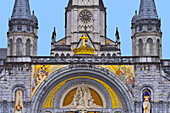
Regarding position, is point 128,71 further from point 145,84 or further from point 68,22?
point 68,22

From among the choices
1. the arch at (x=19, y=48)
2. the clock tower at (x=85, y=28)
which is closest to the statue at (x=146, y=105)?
the arch at (x=19, y=48)

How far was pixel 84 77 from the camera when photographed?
5456cm

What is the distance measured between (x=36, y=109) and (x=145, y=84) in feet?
35.4

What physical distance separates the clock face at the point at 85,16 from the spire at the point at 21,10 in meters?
32.0

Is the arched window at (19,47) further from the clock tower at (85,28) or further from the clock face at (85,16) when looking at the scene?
the clock face at (85,16)

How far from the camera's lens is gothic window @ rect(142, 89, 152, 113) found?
5328 centimetres

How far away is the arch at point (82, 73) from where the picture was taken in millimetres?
53406

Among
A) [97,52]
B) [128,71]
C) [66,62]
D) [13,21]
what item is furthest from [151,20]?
[97,52]

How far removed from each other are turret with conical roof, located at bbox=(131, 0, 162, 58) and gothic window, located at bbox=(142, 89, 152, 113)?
383 cm

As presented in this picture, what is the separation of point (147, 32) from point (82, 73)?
24.9 ft

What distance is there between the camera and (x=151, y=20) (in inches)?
2165

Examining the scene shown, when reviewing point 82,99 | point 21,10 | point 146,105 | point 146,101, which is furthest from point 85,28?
point 146,105

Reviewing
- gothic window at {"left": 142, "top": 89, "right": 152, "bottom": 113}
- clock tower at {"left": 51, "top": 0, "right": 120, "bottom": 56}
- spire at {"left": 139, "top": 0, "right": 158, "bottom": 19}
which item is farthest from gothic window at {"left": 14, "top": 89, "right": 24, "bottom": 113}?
clock tower at {"left": 51, "top": 0, "right": 120, "bottom": 56}

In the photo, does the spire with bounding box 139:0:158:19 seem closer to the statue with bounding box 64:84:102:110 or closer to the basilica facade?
the basilica facade
